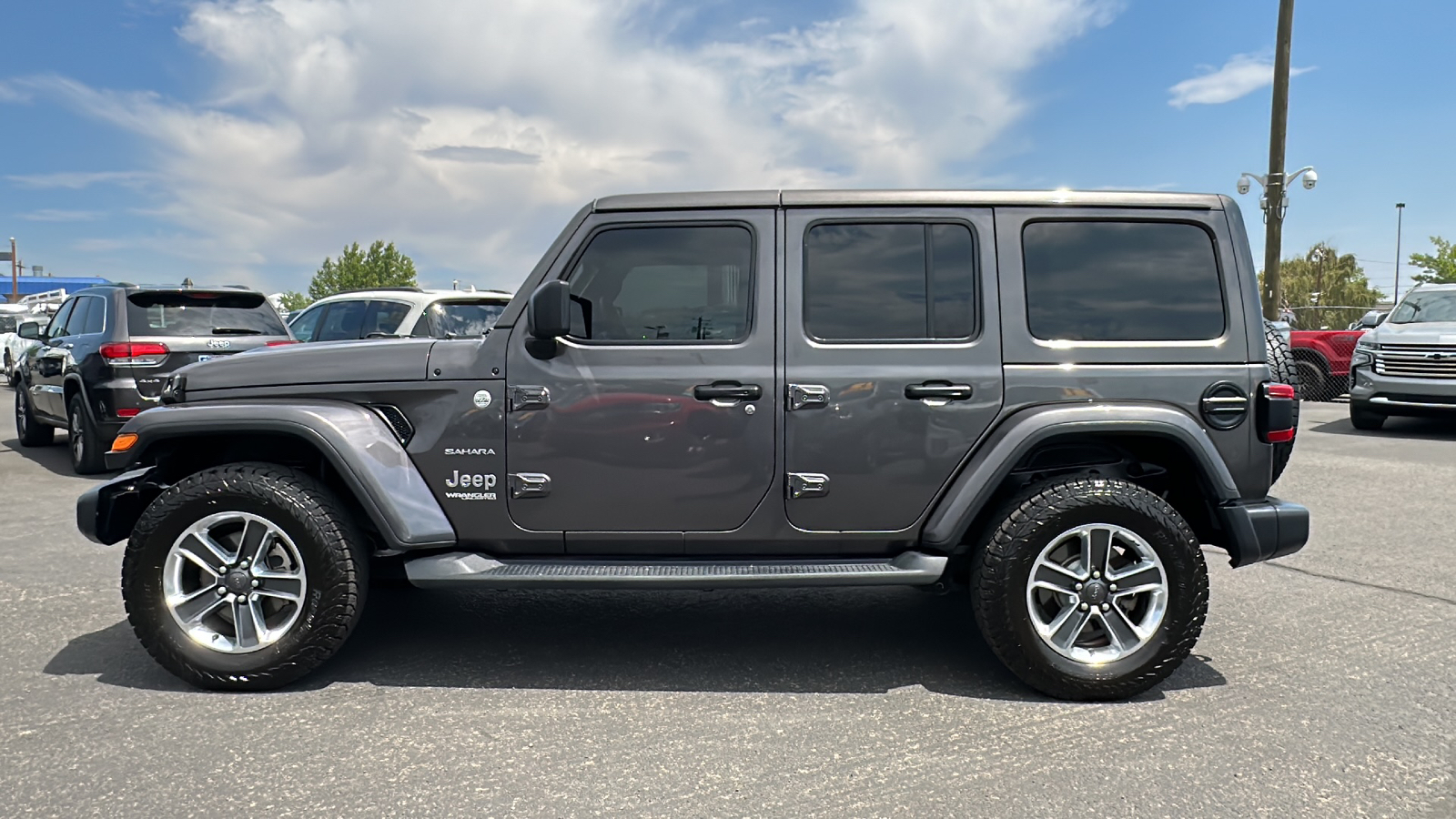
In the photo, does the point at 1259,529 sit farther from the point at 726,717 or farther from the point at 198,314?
the point at 198,314

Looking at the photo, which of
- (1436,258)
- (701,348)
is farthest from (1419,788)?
(1436,258)

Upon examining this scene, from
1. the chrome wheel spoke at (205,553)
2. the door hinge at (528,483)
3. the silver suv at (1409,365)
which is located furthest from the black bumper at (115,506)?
the silver suv at (1409,365)

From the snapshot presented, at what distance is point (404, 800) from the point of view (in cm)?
302

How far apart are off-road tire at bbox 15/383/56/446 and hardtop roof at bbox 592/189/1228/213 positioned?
10256 mm

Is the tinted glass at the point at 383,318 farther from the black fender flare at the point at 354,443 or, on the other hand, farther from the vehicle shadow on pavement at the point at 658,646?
the black fender flare at the point at 354,443

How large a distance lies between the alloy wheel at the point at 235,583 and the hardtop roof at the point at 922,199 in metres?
1.81

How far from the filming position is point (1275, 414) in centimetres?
396

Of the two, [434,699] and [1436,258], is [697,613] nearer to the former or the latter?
[434,699]

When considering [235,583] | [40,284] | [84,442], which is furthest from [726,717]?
[40,284]

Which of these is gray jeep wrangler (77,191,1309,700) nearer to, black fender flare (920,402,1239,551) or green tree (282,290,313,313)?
black fender flare (920,402,1239,551)

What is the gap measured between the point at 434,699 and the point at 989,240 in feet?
8.84

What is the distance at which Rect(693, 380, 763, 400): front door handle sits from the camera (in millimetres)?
3945

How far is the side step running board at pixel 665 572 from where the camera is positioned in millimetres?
3834

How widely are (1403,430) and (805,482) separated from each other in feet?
41.9
